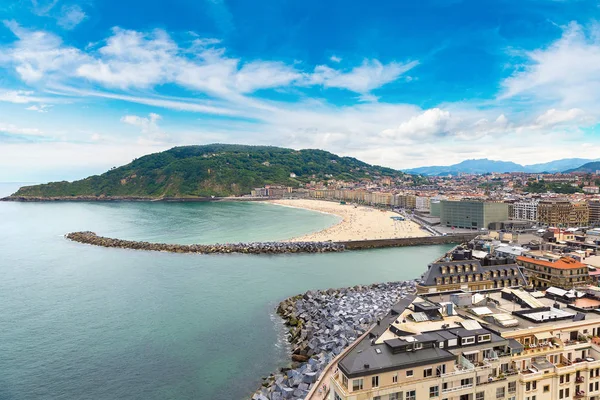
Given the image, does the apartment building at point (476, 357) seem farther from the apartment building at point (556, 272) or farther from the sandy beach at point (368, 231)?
the sandy beach at point (368, 231)

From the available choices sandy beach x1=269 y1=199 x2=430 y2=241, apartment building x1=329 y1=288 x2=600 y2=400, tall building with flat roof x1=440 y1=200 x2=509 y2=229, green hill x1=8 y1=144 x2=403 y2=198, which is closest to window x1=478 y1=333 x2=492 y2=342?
apartment building x1=329 y1=288 x2=600 y2=400

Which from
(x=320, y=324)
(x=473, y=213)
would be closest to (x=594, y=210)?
(x=473, y=213)

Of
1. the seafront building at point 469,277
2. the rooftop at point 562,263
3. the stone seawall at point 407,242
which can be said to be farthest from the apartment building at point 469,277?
the stone seawall at point 407,242

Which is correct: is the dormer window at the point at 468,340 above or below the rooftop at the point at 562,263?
above

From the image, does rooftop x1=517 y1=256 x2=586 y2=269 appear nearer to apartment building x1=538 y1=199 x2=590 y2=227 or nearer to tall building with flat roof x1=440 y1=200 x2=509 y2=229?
tall building with flat roof x1=440 y1=200 x2=509 y2=229

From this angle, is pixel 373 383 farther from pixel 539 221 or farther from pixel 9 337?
pixel 539 221

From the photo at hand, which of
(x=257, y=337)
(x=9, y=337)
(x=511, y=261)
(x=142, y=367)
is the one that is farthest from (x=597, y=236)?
(x=9, y=337)
